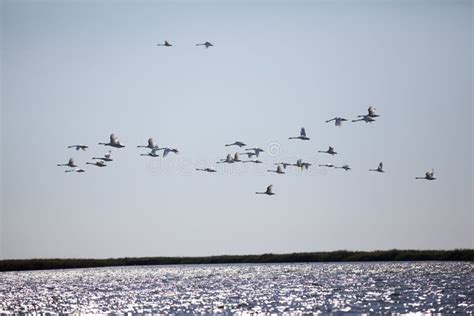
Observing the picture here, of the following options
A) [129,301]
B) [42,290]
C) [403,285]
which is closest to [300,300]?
[129,301]

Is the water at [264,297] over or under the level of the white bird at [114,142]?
under

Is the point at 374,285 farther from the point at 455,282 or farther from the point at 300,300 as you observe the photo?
the point at 300,300

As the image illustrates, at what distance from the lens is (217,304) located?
43.3 m

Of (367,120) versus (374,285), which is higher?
(367,120)

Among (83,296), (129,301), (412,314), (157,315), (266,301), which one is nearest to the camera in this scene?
(412,314)

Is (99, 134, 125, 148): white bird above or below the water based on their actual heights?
above

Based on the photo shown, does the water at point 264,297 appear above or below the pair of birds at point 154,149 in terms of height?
below

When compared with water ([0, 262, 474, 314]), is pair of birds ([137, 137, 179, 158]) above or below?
above

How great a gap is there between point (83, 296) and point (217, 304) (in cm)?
1214

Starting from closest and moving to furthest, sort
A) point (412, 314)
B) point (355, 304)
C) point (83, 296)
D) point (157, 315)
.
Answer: point (412, 314) < point (157, 315) < point (355, 304) < point (83, 296)

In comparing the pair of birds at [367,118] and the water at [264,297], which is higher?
the pair of birds at [367,118]

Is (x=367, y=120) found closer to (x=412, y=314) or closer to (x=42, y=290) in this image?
(x=412, y=314)

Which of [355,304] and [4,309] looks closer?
[355,304]

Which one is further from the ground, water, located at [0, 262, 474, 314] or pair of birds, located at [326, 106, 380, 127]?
pair of birds, located at [326, 106, 380, 127]
